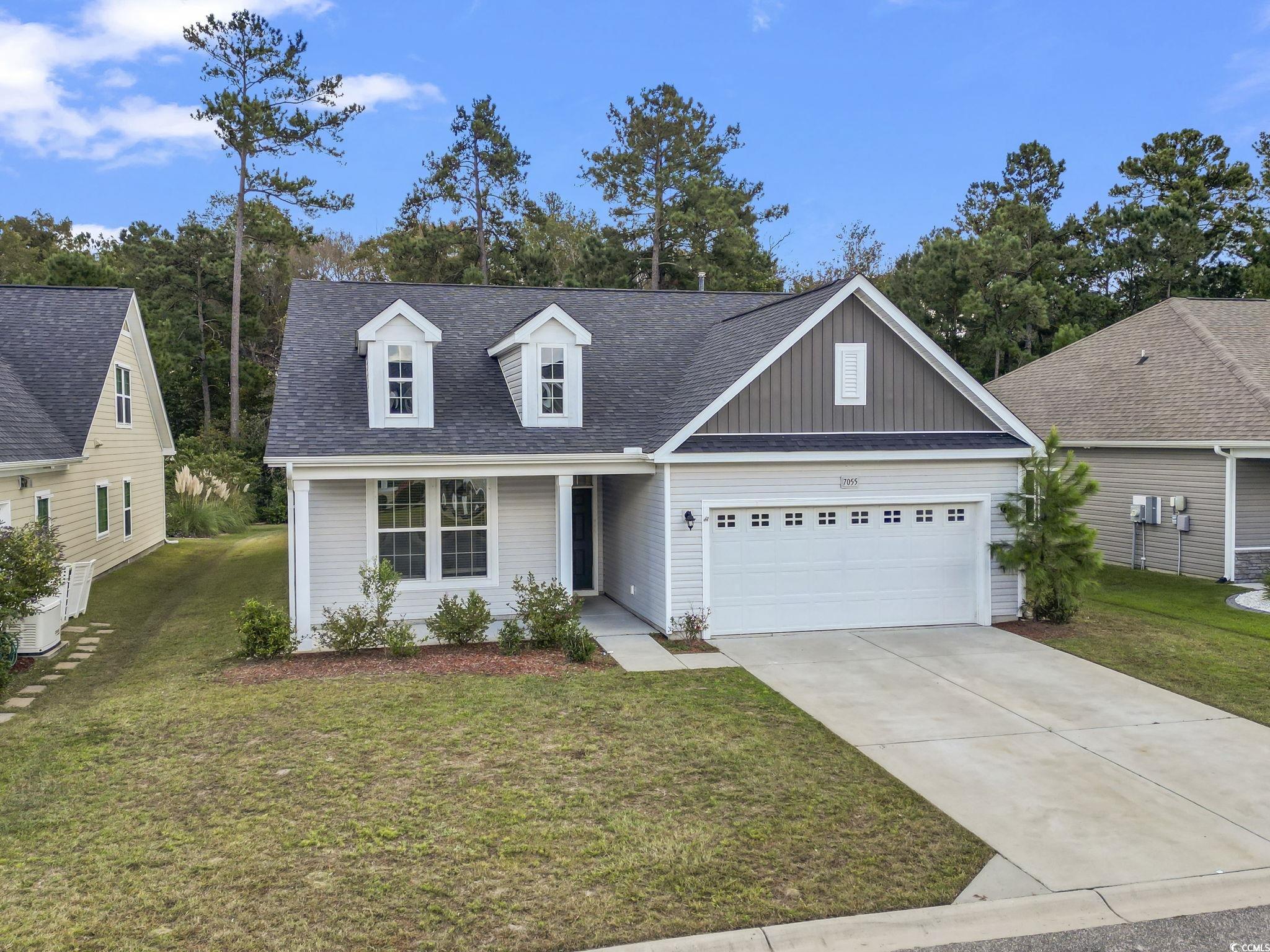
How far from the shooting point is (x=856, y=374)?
45.7ft

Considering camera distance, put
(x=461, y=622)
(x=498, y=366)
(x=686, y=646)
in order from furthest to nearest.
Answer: (x=498, y=366) < (x=686, y=646) < (x=461, y=622)

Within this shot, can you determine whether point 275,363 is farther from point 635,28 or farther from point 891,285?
point 891,285

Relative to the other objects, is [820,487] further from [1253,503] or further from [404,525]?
[1253,503]

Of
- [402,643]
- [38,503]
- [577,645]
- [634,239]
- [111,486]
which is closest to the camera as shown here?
[577,645]

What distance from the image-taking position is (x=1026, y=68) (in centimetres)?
3628

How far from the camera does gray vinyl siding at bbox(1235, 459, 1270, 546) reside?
17.5 meters

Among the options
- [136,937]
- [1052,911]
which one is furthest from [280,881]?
[1052,911]

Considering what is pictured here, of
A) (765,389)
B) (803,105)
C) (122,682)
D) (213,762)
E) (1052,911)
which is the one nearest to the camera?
(1052,911)

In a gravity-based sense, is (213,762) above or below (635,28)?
below

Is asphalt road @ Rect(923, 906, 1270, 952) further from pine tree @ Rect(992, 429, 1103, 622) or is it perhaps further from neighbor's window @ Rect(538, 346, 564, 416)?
neighbor's window @ Rect(538, 346, 564, 416)

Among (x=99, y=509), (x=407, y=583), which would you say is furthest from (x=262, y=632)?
(x=99, y=509)

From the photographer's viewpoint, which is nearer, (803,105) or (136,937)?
(136,937)

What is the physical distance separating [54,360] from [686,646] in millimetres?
14613

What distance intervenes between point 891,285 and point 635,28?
13.9 m
